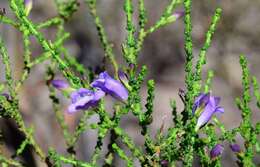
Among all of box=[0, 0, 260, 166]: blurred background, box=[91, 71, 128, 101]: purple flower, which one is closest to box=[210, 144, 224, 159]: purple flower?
box=[91, 71, 128, 101]: purple flower

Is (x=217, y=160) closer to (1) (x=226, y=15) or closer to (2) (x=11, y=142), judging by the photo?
(2) (x=11, y=142)

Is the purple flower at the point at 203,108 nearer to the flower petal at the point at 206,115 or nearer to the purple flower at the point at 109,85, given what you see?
the flower petal at the point at 206,115

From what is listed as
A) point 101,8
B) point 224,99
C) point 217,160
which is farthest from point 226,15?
point 217,160

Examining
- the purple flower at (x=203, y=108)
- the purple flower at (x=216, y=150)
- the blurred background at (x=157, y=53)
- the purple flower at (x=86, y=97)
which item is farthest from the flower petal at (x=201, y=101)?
the blurred background at (x=157, y=53)

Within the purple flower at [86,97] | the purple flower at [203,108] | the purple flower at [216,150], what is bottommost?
the purple flower at [216,150]

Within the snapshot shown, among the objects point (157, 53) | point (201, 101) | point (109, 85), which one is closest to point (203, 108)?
point (201, 101)

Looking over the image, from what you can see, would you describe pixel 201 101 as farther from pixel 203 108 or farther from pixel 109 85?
pixel 109 85
